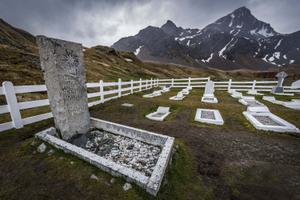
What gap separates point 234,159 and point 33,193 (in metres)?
3.27

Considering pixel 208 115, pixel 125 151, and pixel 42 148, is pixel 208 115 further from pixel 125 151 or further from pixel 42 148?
pixel 42 148

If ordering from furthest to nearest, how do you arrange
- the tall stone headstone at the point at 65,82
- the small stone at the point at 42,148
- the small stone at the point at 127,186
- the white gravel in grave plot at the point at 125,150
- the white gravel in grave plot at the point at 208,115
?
the white gravel in grave plot at the point at 208,115
the tall stone headstone at the point at 65,82
the small stone at the point at 42,148
the white gravel in grave plot at the point at 125,150
the small stone at the point at 127,186

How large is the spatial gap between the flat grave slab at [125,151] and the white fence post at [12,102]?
5.10 feet

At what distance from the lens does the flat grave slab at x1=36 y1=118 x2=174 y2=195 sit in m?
1.79

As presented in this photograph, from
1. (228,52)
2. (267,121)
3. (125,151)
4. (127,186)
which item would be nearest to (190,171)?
(127,186)

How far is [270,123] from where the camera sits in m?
4.17

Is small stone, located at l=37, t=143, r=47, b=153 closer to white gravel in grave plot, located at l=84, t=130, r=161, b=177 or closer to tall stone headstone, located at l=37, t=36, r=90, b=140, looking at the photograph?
tall stone headstone, located at l=37, t=36, r=90, b=140

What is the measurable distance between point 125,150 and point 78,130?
1365 mm

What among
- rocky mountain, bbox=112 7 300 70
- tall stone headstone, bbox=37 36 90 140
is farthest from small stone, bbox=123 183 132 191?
rocky mountain, bbox=112 7 300 70

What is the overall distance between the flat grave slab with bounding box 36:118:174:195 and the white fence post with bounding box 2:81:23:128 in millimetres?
1556

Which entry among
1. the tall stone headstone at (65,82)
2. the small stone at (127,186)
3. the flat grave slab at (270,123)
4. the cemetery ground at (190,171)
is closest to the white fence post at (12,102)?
the cemetery ground at (190,171)

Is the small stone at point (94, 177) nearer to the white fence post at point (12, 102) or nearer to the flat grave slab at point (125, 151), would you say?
the flat grave slab at point (125, 151)

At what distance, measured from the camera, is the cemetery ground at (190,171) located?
1757 mm

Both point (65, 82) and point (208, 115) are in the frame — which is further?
point (208, 115)
